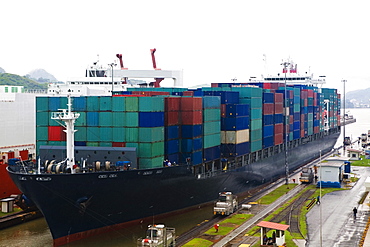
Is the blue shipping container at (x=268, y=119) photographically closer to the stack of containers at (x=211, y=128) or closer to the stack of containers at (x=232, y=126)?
the stack of containers at (x=232, y=126)

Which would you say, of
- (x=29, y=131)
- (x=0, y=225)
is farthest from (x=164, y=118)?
(x=29, y=131)

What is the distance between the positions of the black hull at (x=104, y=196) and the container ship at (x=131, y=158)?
65 millimetres

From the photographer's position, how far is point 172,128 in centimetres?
3847

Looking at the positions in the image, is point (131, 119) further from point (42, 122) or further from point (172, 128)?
point (42, 122)

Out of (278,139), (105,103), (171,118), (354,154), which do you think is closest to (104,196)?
(105,103)

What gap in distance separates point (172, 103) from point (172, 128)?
203cm

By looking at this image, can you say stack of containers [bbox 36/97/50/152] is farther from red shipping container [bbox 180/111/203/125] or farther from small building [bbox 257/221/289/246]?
small building [bbox 257/221/289/246]

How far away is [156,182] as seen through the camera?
34906 mm

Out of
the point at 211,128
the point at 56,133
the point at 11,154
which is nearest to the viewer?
the point at 56,133

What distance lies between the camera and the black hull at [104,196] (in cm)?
3048

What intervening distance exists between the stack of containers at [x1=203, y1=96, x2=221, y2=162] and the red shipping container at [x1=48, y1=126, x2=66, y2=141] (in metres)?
12.2

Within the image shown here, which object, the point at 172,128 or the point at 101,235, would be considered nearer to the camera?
the point at 101,235

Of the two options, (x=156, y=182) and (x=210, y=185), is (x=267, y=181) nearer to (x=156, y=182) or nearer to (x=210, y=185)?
(x=210, y=185)

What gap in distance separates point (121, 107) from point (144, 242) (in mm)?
10641
